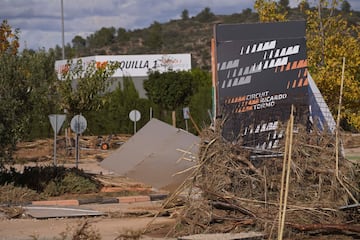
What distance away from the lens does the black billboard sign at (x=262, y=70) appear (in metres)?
14.5

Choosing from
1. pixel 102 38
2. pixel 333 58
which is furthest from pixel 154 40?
pixel 333 58

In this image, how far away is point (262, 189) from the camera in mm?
13109

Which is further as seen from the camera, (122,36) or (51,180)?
(122,36)

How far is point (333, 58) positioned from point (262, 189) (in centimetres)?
1279

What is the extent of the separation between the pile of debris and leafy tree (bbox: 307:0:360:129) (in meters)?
10.9

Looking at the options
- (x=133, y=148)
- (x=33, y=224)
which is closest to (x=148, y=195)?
(x=133, y=148)

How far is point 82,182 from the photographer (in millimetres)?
20500

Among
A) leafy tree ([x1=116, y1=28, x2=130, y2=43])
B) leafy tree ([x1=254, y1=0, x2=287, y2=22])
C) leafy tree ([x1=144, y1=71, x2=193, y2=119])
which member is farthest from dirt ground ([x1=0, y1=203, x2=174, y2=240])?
leafy tree ([x1=116, y1=28, x2=130, y2=43])

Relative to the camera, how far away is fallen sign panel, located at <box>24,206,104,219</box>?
15.6m

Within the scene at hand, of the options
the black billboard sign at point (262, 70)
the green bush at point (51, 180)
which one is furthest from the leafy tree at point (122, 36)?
the black billboard sign at point (262, 70)

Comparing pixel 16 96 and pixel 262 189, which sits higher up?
pixel 16 96

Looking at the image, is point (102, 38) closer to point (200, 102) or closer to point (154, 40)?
point (154, 40)

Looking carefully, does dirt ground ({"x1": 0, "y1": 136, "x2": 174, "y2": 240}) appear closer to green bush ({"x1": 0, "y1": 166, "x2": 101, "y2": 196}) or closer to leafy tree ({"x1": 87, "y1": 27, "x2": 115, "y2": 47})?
green bush ({"x1": 0, "y1": 166, "x2": 101, "y2": 196})

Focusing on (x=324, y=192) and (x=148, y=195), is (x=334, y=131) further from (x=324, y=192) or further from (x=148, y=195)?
(x=148, y=195)
